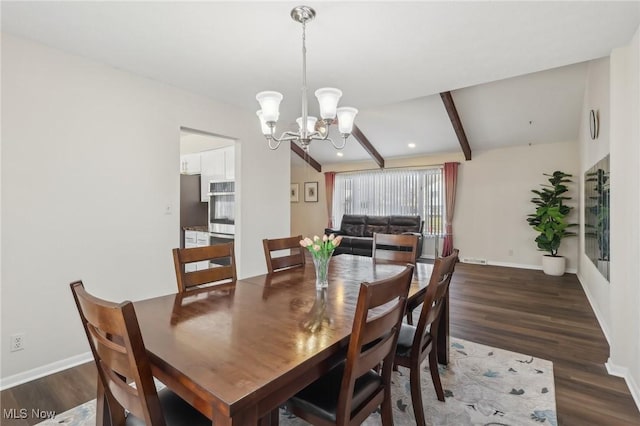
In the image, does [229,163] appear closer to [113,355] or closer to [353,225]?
[113,355]

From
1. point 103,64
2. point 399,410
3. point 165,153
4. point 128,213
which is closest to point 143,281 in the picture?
point 128,213

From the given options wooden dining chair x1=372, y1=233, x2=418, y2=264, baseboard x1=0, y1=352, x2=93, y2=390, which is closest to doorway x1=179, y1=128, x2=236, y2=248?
baseboard x1=0, y1=352, x2=93, y2=390

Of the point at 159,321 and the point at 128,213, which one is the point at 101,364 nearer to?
the point at 159,321

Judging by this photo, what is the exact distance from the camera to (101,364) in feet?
3.83

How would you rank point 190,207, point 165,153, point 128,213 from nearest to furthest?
1. point 128,213
2. point 165,153
3. point 190,207

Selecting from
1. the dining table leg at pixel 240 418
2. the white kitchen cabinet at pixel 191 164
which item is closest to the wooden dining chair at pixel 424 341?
the dining table leg at pixel 240 418

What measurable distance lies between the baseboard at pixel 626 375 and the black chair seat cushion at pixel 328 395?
1.88 meters

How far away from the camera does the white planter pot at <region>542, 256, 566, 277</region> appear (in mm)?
5438

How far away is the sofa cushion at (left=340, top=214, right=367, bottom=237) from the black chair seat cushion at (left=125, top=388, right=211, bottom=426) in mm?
6469

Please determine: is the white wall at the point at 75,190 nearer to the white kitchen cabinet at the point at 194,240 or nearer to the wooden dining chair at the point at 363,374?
the white kitchen cabinet at the point at 194,240

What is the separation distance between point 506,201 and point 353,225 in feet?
11.0

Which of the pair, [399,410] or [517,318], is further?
[517,318]

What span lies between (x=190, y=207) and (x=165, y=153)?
1799mm

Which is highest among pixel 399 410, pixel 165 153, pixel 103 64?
pixel 103 64
